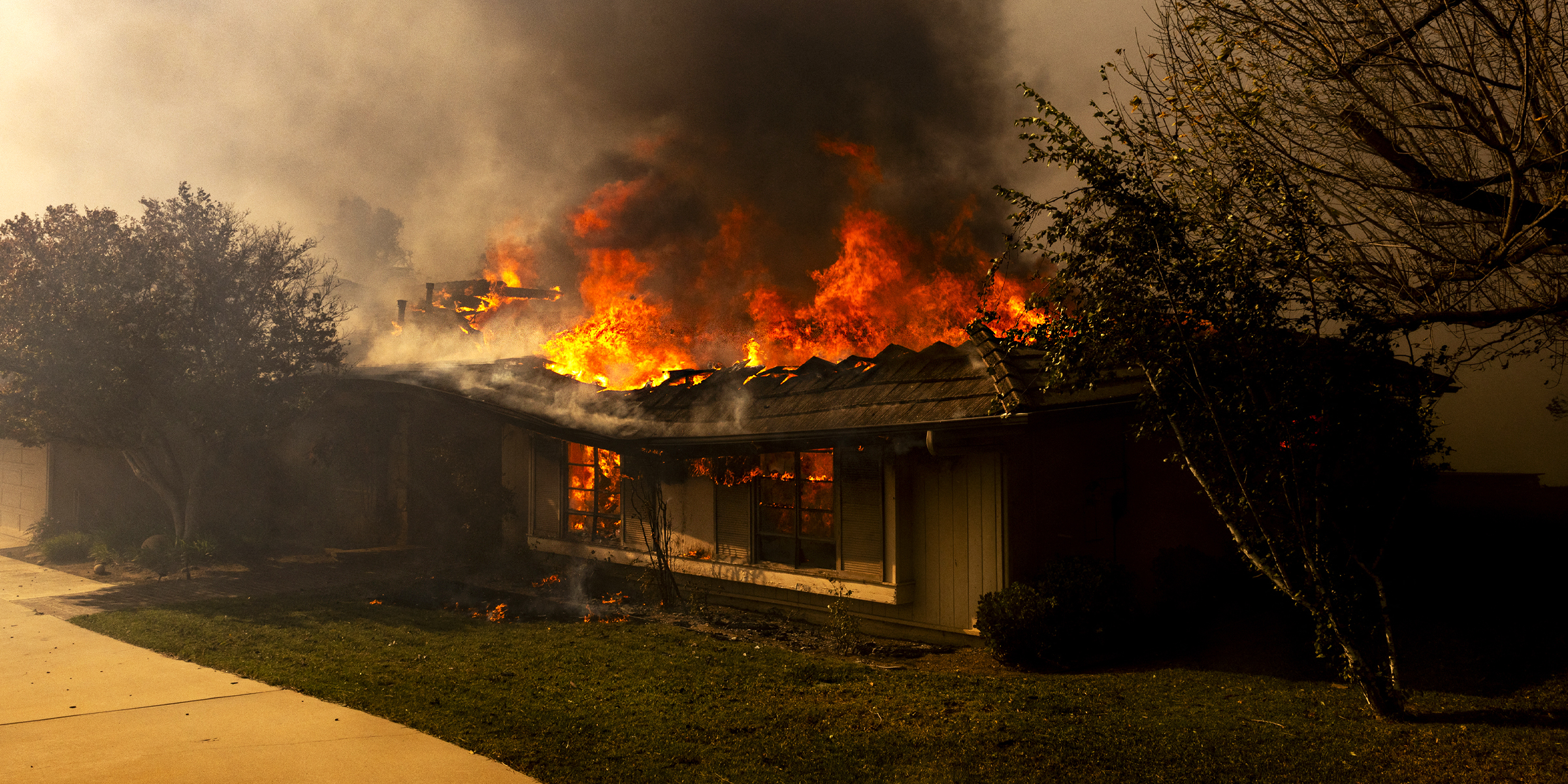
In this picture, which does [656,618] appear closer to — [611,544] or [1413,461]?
[611,544]

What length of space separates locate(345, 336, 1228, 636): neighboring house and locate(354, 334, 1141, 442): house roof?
31 millimetres

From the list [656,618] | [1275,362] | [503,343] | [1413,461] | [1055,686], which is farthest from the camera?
[503,343]

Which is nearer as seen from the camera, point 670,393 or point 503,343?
point 670,393

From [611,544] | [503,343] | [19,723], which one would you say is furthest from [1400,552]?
[503,343]

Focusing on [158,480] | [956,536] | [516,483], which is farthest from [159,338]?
[956,536]

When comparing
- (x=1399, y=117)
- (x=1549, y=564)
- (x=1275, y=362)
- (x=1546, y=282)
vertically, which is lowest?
(x=1549, y=564)

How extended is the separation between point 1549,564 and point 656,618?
10.5 meters

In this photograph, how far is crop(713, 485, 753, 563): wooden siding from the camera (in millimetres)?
12766

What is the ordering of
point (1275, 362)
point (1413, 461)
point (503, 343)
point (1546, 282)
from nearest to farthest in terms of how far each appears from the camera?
point (1275, 362) < point (1413, 461) < point (1546, 282) < point (503, 343)

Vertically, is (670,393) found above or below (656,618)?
above

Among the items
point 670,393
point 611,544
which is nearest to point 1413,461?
point 670,393

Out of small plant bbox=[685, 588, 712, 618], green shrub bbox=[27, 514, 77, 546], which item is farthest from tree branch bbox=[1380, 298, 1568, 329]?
green shrub bbox=[27, 514, 77, 546]

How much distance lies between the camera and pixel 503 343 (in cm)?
3356

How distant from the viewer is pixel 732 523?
513 inches
